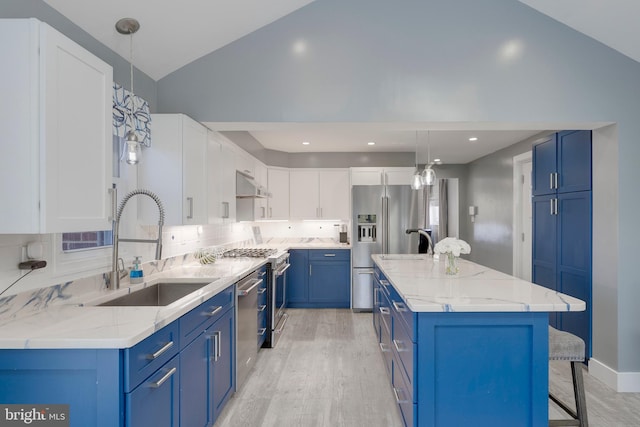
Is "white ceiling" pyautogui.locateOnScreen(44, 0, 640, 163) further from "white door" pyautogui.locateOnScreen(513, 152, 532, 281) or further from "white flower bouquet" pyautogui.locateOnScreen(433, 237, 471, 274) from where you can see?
"white door" pyautogui.locateOnScreen(513, 152, 532, 281)

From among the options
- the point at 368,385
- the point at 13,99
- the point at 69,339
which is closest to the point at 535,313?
the point at 368,385

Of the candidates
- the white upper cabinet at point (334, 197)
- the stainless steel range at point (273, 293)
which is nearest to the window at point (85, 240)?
the stainless steel range at point (273, 293)

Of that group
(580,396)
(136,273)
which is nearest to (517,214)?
(580,396)

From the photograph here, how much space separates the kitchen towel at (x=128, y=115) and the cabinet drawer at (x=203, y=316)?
3.71 feet

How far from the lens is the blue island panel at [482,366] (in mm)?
1772

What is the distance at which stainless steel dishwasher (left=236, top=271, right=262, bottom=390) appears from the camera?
2.68m

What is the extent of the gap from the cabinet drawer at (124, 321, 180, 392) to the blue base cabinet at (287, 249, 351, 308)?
3.60m

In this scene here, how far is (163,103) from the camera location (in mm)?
2795

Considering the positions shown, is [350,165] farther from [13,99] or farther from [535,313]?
[13,99]

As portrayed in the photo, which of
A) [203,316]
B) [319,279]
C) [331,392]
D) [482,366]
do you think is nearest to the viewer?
[482,366]

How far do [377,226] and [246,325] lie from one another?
2.76m

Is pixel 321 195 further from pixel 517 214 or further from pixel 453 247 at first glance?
pixel 453 247

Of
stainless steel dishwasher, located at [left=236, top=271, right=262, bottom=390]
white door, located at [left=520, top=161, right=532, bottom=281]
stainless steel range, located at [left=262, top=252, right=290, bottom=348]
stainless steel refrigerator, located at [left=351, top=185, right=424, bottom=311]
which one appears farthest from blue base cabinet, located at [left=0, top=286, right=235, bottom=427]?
white door, located at [left=520, top=161, right=532, bottom=281]

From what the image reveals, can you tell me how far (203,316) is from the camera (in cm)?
195
